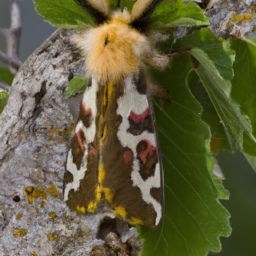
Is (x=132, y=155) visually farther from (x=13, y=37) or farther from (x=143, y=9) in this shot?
(x=13, y=37)

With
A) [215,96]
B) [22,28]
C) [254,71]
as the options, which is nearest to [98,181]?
[215,96]

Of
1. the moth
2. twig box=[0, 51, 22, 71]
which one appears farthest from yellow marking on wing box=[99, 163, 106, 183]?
twig box=[0, 51, 22, 71]

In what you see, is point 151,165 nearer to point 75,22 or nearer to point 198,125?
point 198,125

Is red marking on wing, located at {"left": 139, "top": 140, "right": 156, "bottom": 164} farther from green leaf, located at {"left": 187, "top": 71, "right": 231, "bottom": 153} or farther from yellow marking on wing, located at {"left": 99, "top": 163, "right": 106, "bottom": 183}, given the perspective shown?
green leaf, located at {"left": 187, "top": 71, "right": 231, "bottom": 153}


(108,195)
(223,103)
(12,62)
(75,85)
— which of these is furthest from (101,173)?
(12,62)

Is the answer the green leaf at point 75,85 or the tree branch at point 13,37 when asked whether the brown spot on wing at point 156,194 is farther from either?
the tree branch at point 13,37

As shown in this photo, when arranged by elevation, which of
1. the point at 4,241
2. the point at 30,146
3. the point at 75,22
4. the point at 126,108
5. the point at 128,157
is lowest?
the point at 4,241

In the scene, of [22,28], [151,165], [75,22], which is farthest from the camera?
[22,28]
